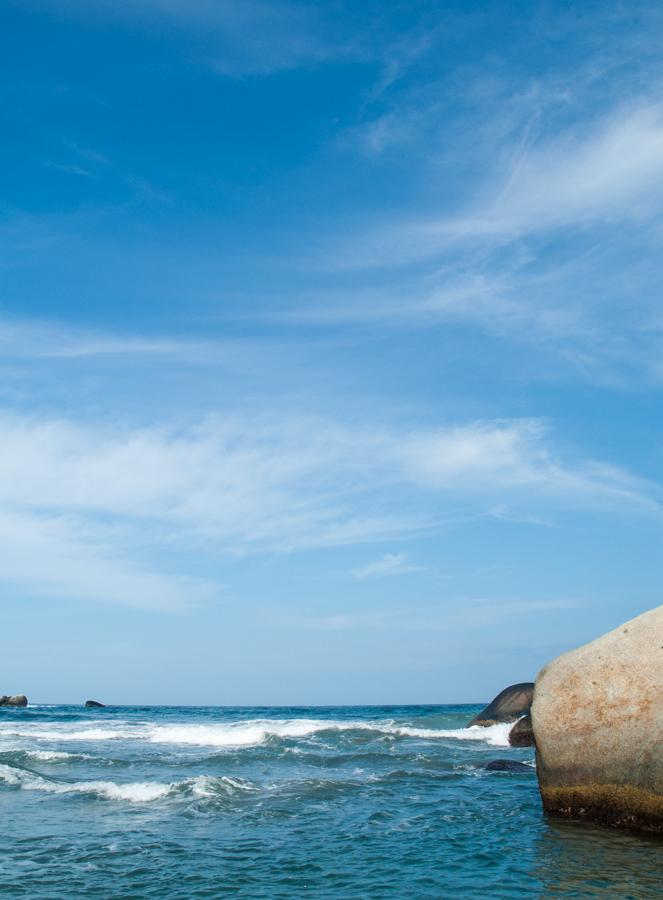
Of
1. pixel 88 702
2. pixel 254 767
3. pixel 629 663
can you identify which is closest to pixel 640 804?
pixel 629 663

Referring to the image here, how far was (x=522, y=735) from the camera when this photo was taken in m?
27.7

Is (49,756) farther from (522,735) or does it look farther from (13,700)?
(13,700)

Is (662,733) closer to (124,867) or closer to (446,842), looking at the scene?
(446,842)

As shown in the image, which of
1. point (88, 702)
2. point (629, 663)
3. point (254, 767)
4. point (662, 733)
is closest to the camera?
point (662, 733)

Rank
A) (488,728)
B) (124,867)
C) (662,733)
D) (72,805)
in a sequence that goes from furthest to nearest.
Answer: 1. (488,728)
2. (72,805)
3. (662,733)
4. (124,867)

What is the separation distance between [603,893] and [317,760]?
15.1m

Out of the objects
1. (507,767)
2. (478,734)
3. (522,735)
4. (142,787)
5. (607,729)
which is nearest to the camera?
(607,729)

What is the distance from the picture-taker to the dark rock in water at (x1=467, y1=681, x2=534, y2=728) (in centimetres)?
3478

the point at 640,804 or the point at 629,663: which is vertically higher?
the point at 629,663

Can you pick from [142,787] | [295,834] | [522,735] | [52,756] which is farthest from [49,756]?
[522,735]

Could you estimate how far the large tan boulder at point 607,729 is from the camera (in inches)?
419

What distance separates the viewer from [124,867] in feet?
31.0

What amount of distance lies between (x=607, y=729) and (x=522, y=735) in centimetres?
1814

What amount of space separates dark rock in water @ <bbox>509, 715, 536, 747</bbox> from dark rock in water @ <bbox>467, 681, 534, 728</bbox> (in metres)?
6.38
